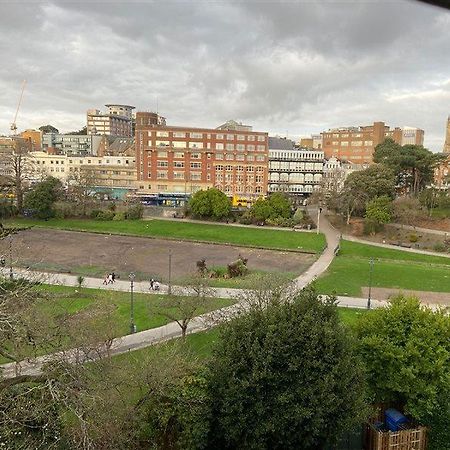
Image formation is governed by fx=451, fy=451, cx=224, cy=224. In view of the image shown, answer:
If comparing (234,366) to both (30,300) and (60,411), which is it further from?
(30,300)

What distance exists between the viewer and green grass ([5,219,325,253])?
4212 cm

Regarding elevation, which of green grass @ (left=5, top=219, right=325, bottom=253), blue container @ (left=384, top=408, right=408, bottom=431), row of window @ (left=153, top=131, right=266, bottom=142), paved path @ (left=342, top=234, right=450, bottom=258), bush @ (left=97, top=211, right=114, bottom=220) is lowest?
blue container @ (left=384, top=408, right=408, bottom=431)

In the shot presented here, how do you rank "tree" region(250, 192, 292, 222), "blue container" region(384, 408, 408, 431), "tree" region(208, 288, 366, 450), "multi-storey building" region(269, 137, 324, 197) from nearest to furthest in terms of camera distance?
"tree" region(208, 288, 366, 450) < "blue container" region(384, 408, 408, 431) < "tree" region(250, 192, 292, 222) < "multi-storey building" region(269, 137, 324, 197)

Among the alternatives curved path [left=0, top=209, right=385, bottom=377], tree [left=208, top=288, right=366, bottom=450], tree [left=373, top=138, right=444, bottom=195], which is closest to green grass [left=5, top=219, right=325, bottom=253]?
curved path [left=0, top=209, right=385, bottom=377]

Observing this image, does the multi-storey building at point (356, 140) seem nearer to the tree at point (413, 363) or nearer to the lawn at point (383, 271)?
the lawn at point (383, 271)

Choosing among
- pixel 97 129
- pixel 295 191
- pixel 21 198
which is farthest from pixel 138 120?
pixel 97 129

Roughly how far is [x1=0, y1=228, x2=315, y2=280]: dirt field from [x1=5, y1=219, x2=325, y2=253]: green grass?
6.04 ft

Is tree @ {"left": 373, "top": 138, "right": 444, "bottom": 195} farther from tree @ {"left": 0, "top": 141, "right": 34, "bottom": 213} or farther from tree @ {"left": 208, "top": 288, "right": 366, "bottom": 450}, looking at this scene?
tree @ {"left": 208, "top": 288, "right": 366, "bottom": 450}

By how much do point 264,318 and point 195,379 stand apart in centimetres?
243

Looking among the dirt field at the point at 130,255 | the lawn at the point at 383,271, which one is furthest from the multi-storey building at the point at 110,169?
the lawn at the point at 383,271

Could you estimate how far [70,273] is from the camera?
99.0 feet

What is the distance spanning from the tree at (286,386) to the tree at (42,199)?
44626 mm

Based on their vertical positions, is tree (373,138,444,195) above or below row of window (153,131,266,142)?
below

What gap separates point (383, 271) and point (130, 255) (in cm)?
1962
